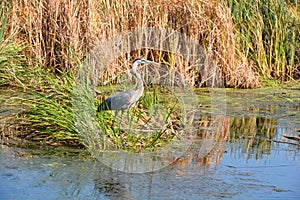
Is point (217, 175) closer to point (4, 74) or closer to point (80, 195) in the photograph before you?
point (80, 195)

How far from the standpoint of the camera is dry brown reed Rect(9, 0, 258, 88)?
7.92 metres

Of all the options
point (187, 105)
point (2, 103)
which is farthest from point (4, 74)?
point (187, 105)

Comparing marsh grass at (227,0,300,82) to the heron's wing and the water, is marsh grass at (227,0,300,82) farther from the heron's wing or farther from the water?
the heron's wing

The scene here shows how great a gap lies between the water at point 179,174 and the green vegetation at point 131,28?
1143 millimetres

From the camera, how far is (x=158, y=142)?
555 cm

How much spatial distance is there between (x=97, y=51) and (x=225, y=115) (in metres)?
1.70

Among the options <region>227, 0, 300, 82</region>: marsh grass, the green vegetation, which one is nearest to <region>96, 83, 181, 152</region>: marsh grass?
the green vegetation

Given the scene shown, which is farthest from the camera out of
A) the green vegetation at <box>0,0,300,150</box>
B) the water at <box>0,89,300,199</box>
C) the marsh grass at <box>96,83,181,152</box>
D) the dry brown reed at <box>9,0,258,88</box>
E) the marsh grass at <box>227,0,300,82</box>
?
the marsh grass at <box>227,0,300,82</box>

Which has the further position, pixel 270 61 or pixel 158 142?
pixel 270 61

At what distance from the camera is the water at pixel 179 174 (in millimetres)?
4160

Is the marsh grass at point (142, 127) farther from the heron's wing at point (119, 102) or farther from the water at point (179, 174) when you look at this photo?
the water at point (179, 174)

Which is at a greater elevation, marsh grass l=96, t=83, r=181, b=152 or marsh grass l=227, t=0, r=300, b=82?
marsh grass l=227, t=0, r=300, b=82

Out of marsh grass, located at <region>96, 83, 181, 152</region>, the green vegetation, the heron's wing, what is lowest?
marsh grass, located at <region>96, 83, 181, 152</region>

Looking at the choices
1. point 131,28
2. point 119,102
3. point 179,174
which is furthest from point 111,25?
point 179,174
